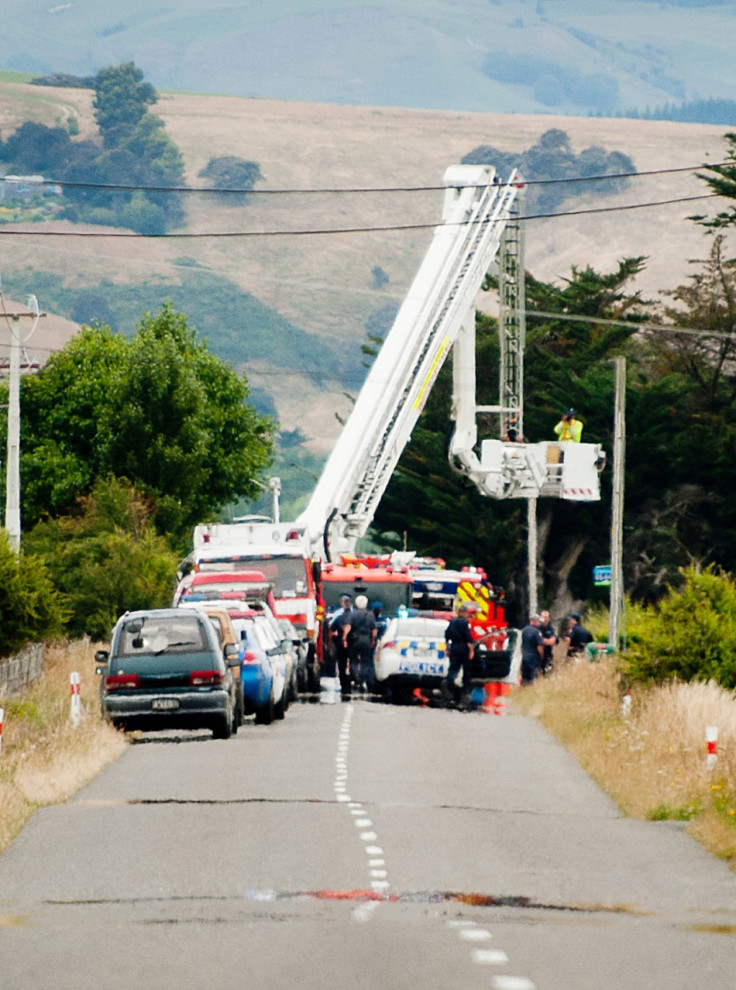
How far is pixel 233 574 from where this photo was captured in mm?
34156

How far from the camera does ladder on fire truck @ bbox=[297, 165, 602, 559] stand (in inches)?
1861

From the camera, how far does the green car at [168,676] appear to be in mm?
24297

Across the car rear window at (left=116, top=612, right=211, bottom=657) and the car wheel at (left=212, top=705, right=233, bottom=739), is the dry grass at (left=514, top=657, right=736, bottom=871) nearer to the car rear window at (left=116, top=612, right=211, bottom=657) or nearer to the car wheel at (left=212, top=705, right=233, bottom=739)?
the car wheel at (left=212, top=705, right=233, bottom=739)

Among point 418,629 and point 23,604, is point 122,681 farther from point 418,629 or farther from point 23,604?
point 418,629

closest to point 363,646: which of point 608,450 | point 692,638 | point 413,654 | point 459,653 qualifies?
point 413,654

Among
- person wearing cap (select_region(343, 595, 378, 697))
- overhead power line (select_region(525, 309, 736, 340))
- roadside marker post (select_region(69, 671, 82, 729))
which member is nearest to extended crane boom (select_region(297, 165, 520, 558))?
person wearing cap (select_region(343, 595, 378, 697))

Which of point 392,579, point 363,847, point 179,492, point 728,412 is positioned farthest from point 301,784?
point 728,412

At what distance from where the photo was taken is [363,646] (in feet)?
121

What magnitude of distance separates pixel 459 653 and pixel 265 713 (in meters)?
5.45

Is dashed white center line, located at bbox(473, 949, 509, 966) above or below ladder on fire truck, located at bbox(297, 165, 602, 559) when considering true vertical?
below

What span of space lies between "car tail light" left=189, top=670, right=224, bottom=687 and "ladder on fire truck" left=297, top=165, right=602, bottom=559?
21.7 m

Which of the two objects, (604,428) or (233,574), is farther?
(604,428)

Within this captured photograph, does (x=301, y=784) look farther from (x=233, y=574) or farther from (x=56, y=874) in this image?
(x=233, y=574)

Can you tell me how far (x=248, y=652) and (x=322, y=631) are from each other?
14.3 meters
